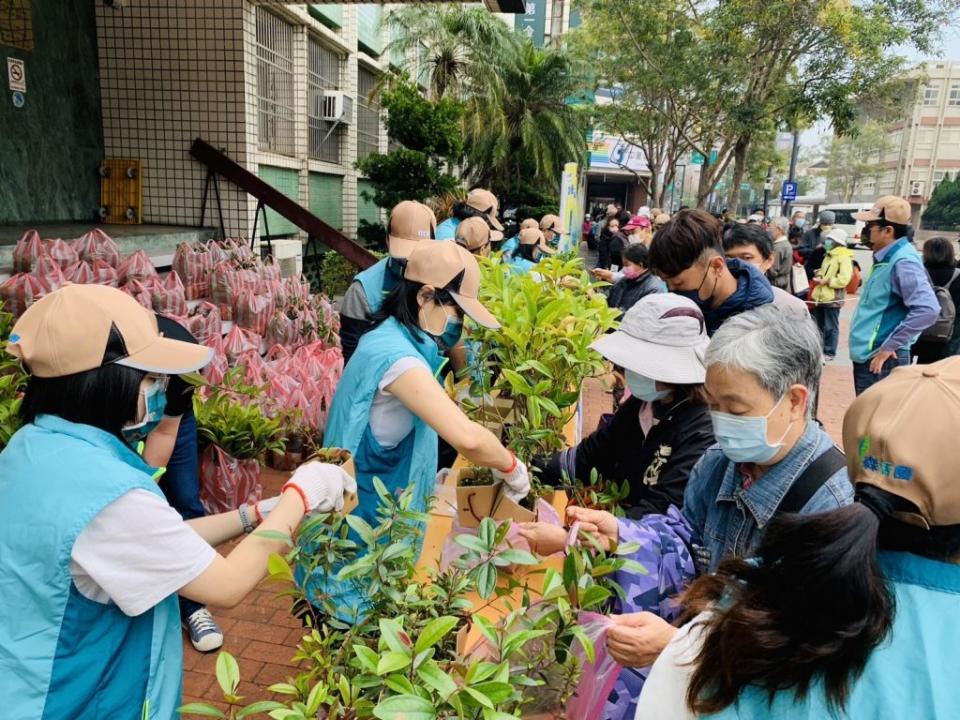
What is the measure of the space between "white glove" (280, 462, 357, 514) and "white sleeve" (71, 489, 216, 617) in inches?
10.3

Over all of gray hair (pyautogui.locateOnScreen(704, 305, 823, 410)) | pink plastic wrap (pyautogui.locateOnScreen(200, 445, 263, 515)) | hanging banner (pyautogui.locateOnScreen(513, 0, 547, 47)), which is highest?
hanging banner (pyautogui.locateOnScreen(513, 0, 547, 47))

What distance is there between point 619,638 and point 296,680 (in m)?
0.59

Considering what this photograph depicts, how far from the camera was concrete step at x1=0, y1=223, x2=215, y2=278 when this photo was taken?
5.58 meters

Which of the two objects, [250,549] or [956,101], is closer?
[250,549]

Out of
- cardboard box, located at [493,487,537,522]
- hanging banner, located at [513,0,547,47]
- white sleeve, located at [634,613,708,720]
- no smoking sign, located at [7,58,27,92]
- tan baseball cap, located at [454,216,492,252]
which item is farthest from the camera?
hanging banner, located at [513,0,547,47]

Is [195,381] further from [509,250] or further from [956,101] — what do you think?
[956,101]

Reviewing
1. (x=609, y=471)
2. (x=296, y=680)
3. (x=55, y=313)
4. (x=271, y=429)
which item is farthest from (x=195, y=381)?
(x=271, y=429)

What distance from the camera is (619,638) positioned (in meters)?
1.31

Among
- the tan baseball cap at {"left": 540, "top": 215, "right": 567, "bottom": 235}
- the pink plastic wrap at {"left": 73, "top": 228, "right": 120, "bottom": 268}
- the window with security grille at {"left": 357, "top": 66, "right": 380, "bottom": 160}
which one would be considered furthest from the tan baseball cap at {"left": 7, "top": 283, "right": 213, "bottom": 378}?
the window with security grille at {"left": 357, "top": 66, "right": 380, "bottom": 160}

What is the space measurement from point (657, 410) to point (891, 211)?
330 centimetres

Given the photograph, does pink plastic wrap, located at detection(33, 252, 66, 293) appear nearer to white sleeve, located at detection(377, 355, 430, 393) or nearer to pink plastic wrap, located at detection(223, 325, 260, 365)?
pink plastic wrap, located at detection(223, 325, 260, 365)

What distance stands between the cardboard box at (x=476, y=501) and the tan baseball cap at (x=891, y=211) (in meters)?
3.77

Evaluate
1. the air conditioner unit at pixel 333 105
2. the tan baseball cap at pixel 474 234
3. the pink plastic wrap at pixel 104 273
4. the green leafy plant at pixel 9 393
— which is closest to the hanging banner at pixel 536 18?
the air conditioner unit at pixel 333 105

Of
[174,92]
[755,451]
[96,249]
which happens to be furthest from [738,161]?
[755,451]
